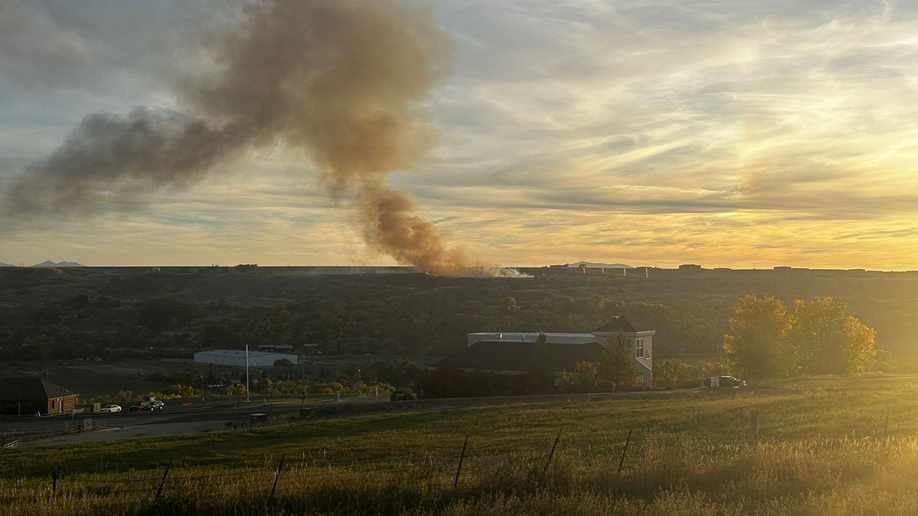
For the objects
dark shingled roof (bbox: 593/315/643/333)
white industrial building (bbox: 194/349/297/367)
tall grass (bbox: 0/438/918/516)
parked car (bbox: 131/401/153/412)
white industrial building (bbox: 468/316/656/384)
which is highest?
tall grass (bbox: 0/438/918/516)

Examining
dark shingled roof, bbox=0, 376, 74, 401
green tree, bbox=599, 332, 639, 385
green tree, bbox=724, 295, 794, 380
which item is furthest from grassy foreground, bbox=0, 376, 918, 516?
green tree, bbox=724, 295, 794, 380

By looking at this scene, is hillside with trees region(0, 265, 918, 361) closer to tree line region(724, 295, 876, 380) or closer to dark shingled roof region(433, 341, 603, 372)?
tree line region(724, 295, 876, 380)

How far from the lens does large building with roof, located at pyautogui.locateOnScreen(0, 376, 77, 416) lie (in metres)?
59.8

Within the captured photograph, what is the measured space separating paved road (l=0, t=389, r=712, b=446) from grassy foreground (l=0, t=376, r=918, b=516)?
10577mm

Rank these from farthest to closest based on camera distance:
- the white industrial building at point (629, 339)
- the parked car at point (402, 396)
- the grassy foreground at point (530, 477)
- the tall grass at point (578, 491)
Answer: the white industrial building at point (629, 339)
the parked car at point (402, 396)
the grassy foreground at point (530, 477)
the tall grass at point (578, 491)

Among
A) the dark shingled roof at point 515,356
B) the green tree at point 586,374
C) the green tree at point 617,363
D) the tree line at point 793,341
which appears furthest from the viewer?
the tree line at point 793,341

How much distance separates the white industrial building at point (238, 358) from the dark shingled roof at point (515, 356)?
37.0 meters

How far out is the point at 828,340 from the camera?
7162 centimetres

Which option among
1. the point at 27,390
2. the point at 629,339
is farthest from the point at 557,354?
the point at 27,390

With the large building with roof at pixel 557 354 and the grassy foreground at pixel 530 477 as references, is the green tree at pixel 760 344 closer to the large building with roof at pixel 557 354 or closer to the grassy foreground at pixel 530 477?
the large building with roof at pixel 557 354

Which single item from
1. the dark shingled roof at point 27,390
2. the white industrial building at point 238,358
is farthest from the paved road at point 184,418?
the white industrial building at point 238,358

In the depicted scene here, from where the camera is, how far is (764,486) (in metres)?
13.8

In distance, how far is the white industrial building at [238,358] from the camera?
98.4 m

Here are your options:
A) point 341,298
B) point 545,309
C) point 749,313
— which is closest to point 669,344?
point 545,309
